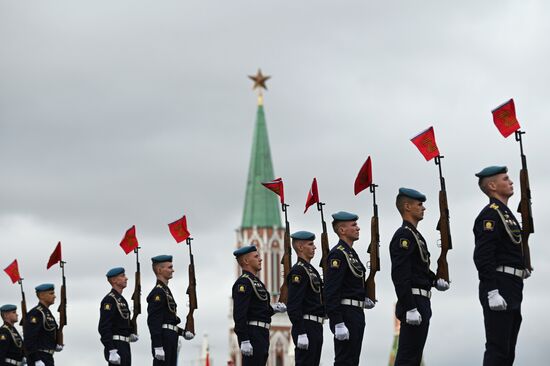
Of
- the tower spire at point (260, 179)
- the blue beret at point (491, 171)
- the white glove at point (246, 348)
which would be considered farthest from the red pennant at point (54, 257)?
the tower spire at point (260, 179)

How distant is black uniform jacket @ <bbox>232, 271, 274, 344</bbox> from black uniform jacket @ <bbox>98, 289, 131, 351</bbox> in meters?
3.05

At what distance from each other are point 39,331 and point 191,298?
2.98 m

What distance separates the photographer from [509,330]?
1255 cm

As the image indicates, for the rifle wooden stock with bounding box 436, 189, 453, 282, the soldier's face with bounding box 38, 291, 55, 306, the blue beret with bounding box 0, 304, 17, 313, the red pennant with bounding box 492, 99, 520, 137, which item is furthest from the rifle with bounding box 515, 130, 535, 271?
the blue beret with bounding box 0, 304, 17, 313

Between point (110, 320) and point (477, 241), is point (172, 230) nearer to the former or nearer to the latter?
point (110, 320)

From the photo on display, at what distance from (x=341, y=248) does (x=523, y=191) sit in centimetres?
286

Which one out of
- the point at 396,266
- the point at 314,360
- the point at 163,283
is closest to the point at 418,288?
the point at 396,266

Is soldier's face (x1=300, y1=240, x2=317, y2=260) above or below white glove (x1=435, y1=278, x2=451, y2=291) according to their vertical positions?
above

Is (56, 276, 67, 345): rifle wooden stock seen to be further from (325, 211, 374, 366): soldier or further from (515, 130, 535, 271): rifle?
(515, 130, 535, 271): rifle

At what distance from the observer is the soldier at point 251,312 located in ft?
52.2

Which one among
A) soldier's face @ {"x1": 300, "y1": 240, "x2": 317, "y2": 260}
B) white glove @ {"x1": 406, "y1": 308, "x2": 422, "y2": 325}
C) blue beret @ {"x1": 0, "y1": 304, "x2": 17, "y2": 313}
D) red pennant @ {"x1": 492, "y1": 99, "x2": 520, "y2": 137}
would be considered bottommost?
white glove @ {"x1": 406, "y1": 308, "x2": 422, "y2": 325}

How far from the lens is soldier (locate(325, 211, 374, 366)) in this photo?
14562 mm

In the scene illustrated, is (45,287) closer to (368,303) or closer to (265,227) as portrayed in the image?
(368,303)

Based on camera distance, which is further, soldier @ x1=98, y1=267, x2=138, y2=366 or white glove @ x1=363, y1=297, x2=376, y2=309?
soldier @ x1=98, y1=267, x2=138, y2=366
